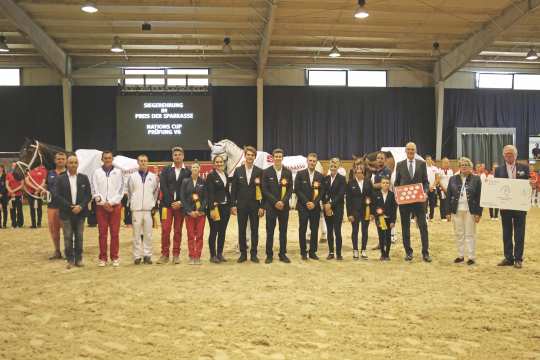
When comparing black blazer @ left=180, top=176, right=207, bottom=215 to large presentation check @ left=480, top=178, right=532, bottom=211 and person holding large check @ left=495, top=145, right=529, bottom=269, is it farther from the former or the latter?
person holding large check @ left=495, top=145, right=529, bottom=269

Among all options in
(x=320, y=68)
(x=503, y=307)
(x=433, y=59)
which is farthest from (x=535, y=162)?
(x=503, y=307)

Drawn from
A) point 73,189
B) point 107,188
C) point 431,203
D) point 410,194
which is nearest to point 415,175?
point 410,194

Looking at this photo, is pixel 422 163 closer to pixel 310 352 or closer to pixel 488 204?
pixel 488 204

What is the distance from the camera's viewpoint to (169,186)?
6.71 meters

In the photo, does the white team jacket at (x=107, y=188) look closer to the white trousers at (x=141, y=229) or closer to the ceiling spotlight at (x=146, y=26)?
the white trousers at (x=141, y=229)

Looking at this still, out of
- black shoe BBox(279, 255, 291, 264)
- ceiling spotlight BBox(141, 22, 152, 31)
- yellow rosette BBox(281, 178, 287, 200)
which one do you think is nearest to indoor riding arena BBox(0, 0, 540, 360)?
yellow rosette BBox(281, 178, 287, 200)

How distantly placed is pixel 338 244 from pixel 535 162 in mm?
18139

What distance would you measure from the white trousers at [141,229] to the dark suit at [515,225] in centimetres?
519

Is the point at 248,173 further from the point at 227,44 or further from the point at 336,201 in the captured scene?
the point at 227,44

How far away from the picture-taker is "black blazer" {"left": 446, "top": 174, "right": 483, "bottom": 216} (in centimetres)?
647

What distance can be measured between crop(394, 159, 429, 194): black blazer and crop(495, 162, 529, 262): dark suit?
40.2 inches

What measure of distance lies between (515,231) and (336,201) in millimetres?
2572

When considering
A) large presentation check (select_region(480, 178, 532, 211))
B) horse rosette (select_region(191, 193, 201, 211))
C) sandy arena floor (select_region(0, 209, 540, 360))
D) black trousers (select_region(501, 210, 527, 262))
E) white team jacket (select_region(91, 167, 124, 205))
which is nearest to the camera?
sandy arena floor (select_region(0, 209, 540, 360))

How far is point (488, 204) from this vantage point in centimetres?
635
